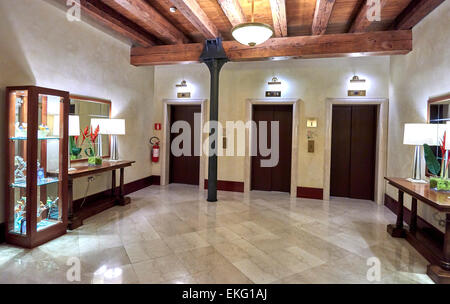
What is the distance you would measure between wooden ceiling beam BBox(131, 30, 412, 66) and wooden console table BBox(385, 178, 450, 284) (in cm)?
222

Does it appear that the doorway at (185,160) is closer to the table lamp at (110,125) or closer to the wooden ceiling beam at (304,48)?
the wooden ceiling beam at (304,48)

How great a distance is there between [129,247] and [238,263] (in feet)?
4.31

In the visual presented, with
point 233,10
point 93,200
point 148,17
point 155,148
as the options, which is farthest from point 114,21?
point 93,200

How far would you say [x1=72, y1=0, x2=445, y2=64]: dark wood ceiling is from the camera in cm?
352

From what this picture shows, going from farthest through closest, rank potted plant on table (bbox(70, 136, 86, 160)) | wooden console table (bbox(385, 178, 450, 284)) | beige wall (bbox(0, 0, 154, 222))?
potted plant on table (bbox(70, 136, 86, 160)) → beige wall (bbox(0, 0, 154, 222)) → wooden console table (bbox(385, 178, 450, 284))

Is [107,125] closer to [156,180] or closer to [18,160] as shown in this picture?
[18,160]

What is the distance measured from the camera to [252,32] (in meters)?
3.08

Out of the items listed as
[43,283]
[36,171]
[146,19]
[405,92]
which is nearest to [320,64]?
[405,92]

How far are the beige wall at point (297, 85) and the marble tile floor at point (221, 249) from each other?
4.54ft

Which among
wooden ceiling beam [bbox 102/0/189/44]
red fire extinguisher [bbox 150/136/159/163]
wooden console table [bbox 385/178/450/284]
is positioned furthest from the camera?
red fire extinguisher [bbox 150/136/159/163]

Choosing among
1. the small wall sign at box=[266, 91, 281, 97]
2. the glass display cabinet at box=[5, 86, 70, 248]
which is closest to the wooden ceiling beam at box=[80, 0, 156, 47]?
the glass display cabinet at box=[5, 86, 70, 248]

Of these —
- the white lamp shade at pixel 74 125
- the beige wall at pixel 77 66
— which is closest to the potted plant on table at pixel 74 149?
the white lamp shade at pixel 74 125

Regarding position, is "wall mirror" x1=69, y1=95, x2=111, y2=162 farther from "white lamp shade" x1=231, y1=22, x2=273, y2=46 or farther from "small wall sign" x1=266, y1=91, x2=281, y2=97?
"small wall sign" x1=266, y1=91, x2=281, y2=97
